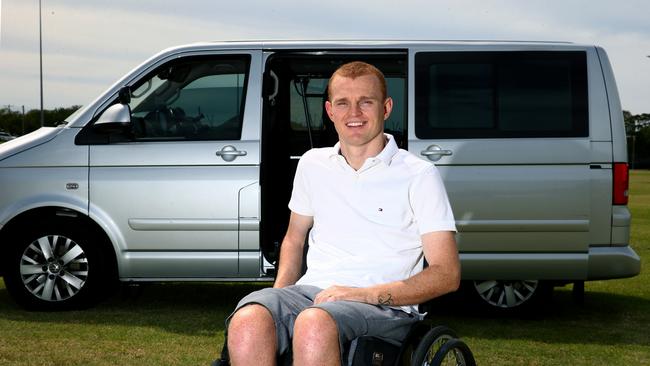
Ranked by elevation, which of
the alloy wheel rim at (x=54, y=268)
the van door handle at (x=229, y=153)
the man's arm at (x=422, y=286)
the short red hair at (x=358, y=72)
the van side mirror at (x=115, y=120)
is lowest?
the alloy wheel rim at (x=54, y=268)

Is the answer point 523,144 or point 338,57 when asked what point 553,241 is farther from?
point 338,57

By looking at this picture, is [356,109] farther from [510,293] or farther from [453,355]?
[510,293]

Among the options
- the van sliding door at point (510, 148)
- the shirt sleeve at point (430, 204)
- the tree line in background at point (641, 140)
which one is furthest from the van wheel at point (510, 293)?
the tree line in background at point (641, 140)

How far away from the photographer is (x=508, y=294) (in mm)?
7871

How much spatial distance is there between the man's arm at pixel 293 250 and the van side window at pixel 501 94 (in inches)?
132

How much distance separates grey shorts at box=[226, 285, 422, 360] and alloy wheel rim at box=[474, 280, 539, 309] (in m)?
3.98

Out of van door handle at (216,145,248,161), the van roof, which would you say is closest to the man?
van door handle at (216,145,248,161)

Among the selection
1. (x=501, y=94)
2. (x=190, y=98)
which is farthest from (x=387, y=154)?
(x=190, y=98)

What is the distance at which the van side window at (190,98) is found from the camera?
760 cm

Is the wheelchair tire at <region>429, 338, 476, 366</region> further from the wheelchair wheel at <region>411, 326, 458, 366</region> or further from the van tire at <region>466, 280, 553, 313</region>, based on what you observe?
the van tire at <region>466, 280, 553, 313</region>

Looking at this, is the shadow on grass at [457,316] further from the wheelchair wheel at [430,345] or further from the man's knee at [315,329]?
the man's knee at [315,329]

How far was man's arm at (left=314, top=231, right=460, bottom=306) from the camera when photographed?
12.5ft

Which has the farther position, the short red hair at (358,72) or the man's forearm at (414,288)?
the short red hair at (358,72)

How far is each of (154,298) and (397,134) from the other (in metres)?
2.42
